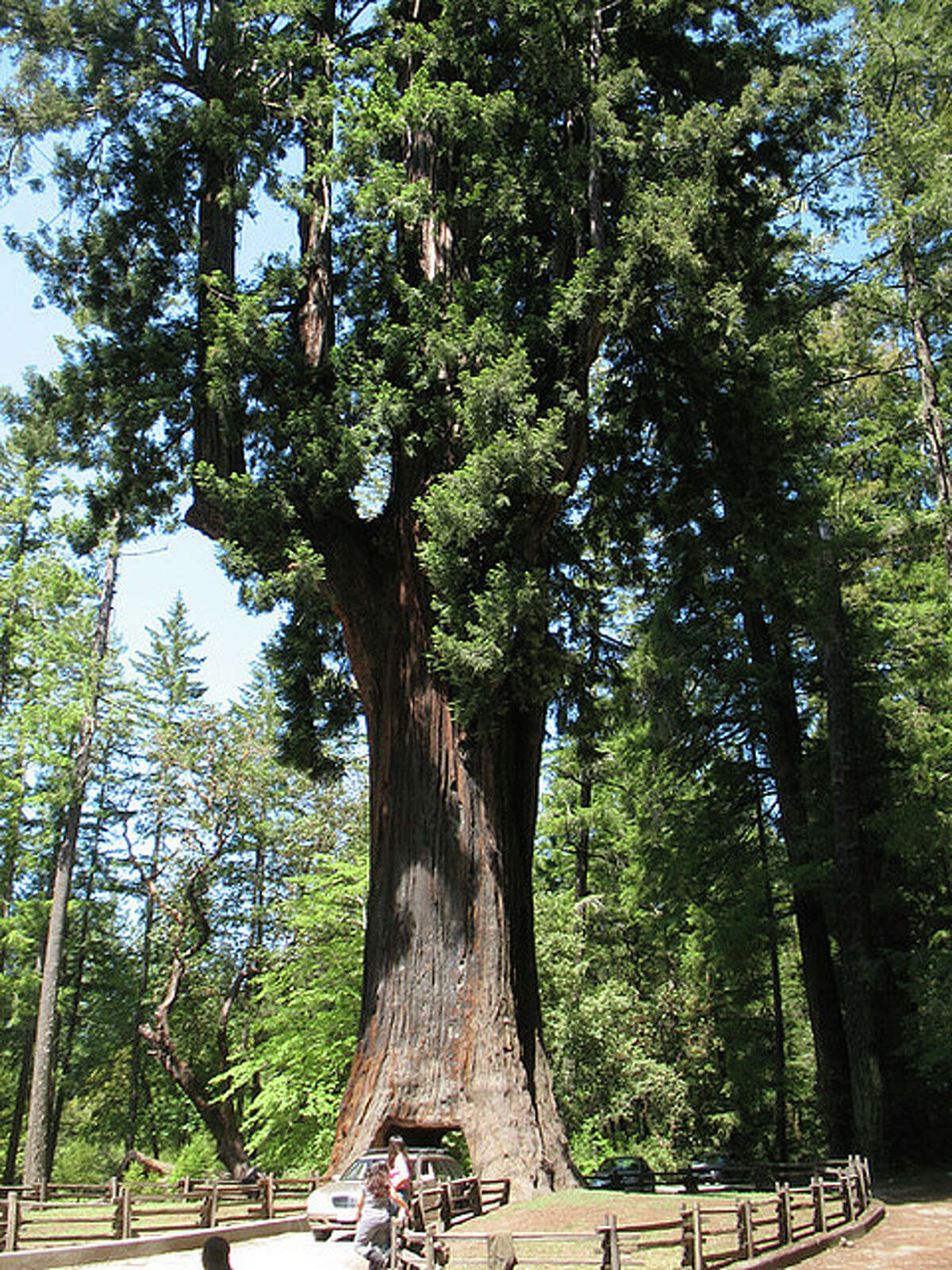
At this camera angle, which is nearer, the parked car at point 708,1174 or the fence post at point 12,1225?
the fence post at point 12,1225

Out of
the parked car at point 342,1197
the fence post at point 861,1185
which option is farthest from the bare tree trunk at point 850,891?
the parked car at point 342,1197

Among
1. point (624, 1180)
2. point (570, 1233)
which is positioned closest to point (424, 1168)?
point (570, 1233)

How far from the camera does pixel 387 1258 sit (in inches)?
293

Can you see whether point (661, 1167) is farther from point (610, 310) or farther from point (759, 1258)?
point (610, 310)

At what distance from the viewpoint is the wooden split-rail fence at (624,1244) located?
7.34m

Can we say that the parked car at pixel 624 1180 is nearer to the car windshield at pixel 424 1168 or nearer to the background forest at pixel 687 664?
the background forest at pixel 687 664

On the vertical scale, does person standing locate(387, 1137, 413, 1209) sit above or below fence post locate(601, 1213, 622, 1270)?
above

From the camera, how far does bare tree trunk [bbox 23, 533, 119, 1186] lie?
2147 cm

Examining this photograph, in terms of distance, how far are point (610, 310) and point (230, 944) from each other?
2644 centimetres

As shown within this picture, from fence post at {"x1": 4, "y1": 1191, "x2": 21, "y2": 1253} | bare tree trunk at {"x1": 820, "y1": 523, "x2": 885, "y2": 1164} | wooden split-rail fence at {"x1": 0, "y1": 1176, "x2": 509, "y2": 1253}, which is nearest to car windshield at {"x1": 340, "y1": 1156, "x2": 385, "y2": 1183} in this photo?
wooden split-rail fence at {"x1": 0, "y1": 1176, "x2": 509, "y2": 1253}

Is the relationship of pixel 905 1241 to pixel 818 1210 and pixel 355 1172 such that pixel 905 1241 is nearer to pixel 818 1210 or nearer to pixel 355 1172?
pixel 818 1210

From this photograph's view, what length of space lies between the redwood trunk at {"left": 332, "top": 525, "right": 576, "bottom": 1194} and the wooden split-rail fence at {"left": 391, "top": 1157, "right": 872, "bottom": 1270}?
1.68 meters

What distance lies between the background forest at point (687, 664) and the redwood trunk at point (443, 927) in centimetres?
133

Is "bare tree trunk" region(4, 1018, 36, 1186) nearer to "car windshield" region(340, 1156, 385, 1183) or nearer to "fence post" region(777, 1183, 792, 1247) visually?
"car windshield" region(340, 1156, 385, 1183)
